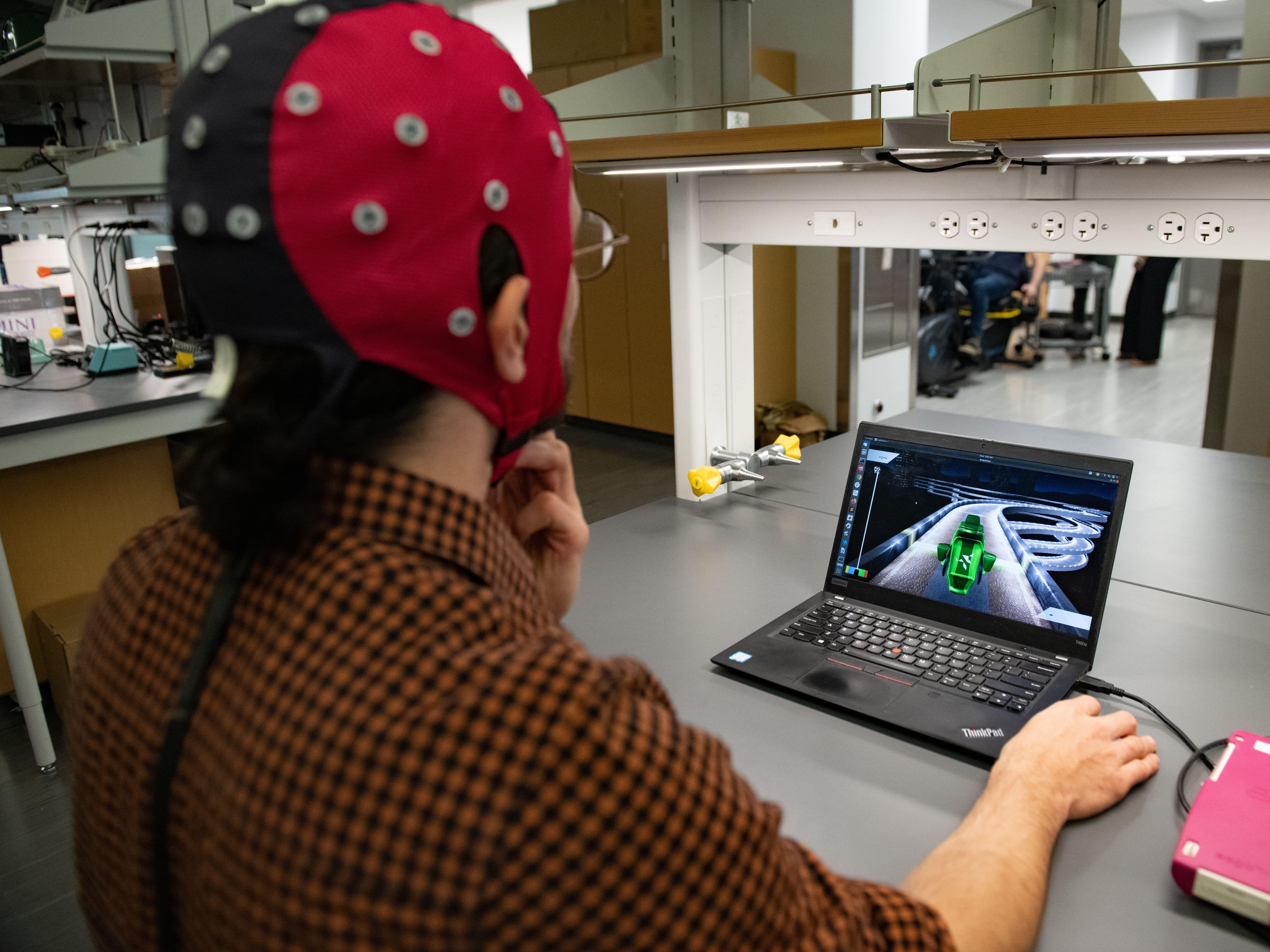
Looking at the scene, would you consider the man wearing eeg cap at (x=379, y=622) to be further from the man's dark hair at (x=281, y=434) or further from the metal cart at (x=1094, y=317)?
the metal cart at (x=1094, y=317)

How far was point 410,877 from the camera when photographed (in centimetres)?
40

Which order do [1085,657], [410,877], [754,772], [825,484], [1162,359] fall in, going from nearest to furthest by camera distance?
[410,877], [754,772], [1085,657], [825,484], [1162,359]

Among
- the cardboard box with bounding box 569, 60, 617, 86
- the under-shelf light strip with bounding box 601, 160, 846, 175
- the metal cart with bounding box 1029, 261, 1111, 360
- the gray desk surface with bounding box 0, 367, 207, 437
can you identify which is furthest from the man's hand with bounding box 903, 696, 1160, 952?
the metal cart with bounding box 1029, 261, 1111, 360

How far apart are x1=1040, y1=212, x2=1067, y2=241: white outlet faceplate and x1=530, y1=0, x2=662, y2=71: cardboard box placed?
3.31 m

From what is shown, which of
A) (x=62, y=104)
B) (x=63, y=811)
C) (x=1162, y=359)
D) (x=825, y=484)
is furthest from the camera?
(x=1162, y=359)

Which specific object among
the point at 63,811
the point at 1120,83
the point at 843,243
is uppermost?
the point at 1120,83

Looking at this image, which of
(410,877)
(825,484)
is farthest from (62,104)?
(410,877)

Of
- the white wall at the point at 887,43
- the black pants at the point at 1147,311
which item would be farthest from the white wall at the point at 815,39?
the black pants at the point at 1147,311

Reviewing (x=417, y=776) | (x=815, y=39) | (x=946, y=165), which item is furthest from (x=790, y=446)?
(x=815, y=39)

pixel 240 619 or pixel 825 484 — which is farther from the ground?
pixel 240 619

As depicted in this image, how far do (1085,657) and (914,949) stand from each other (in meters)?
Result: 0.59

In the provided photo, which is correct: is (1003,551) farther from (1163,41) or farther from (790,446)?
(1163,41)

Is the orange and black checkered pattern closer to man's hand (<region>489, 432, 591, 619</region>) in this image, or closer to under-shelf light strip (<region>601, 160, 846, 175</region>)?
man's hand (<region>489, 432, 591, 619</region>)

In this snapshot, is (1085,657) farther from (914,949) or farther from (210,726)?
(210,726)
